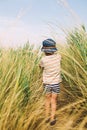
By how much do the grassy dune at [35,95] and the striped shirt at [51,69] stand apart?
5.8 inches

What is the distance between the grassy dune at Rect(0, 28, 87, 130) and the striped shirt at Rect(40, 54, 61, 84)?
5.8 inches

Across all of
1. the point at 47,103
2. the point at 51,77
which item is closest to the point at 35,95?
the point at 47,103

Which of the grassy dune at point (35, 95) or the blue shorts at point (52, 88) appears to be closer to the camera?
A: the grassy dune at point (35, 95)

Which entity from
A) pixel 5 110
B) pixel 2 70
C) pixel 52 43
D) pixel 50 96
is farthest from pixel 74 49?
pixel 5 110

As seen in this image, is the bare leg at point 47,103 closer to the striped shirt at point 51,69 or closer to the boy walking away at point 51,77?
the boy walking away at point 51,77

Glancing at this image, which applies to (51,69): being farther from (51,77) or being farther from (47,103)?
(47,103)

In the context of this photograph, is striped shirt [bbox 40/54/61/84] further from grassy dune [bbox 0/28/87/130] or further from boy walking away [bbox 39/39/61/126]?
grassy dune [bbox 0/28/87/130]

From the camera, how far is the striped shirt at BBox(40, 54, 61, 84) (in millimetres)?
3898

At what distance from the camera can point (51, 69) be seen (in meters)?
3.91

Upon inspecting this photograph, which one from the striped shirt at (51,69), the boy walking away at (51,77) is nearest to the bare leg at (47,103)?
the boy walking away at (51,77)

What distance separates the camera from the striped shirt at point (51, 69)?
12.8 feet

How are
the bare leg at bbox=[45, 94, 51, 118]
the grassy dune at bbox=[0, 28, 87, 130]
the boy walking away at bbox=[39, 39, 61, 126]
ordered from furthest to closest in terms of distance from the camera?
the boy walking away at bbox=[39, 39, 61, 126] < the bare leg at bbox=[45, 94, 51, 118] < the grassy dune at bbox=[0, 28, 87, 130]

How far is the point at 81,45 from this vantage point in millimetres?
4203

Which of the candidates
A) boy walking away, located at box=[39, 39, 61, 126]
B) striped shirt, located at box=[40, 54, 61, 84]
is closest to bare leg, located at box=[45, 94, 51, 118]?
boy walking away, located at box=[39, 39, 61, 126]
